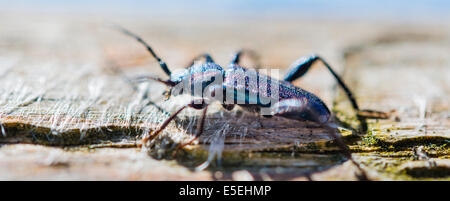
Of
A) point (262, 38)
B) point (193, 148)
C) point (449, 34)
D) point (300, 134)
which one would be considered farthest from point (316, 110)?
point (449, 34)

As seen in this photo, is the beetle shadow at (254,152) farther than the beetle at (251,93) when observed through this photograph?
No

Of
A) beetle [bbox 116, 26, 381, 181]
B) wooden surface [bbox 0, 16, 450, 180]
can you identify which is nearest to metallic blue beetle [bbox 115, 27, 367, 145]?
beetle [bbox 116, 26, 381, 181]

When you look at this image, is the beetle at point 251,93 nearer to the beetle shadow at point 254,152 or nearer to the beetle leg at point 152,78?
the beetle leg at point 152,78

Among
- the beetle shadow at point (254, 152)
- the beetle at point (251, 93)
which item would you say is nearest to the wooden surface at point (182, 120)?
the beetle shadow at point (254, 152)

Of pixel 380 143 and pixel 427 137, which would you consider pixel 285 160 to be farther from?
pixel 427 137

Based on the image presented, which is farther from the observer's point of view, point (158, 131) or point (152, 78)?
point (152, 78)

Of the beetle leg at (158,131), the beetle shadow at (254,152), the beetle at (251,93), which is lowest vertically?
the beetle shadow at (254,152)

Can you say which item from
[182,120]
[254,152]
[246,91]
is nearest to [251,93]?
[246,91]

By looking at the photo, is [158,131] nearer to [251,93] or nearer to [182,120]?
[182,120]
